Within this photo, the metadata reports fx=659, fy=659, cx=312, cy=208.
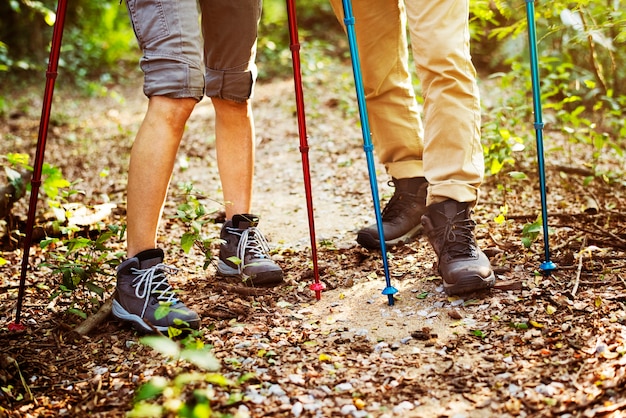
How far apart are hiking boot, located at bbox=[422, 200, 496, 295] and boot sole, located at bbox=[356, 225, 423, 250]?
0.48m

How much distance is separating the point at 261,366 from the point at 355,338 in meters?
0.39

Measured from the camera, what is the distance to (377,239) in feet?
11.0

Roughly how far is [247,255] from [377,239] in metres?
0.71

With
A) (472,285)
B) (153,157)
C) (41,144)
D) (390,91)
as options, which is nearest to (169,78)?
(153,157)

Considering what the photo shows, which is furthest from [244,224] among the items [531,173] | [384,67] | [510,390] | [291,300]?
[531,173]

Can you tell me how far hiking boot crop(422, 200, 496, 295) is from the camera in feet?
8.80

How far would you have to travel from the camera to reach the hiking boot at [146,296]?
2510 mm

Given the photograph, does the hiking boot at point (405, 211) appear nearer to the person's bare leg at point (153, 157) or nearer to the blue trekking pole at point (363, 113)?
the blue trekking pole at point (363, 113)

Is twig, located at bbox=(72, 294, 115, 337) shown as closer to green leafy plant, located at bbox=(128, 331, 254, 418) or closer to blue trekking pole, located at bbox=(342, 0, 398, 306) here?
green leafy plant, located at bbox=(128, 331, 254, 418)

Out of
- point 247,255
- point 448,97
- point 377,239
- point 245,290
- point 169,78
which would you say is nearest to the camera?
point 169,78

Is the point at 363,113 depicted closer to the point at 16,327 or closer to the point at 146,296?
the point at 146,296

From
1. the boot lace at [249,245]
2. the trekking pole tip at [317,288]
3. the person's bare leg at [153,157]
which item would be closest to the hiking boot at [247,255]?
the boot lace at [249,245]

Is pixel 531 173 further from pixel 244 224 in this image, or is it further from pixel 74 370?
pixel 74 370

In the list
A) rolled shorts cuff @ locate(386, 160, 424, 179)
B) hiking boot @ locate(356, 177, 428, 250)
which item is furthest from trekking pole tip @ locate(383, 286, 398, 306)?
rolled shorts cuff @ locate(386, 160, 424, 179)
